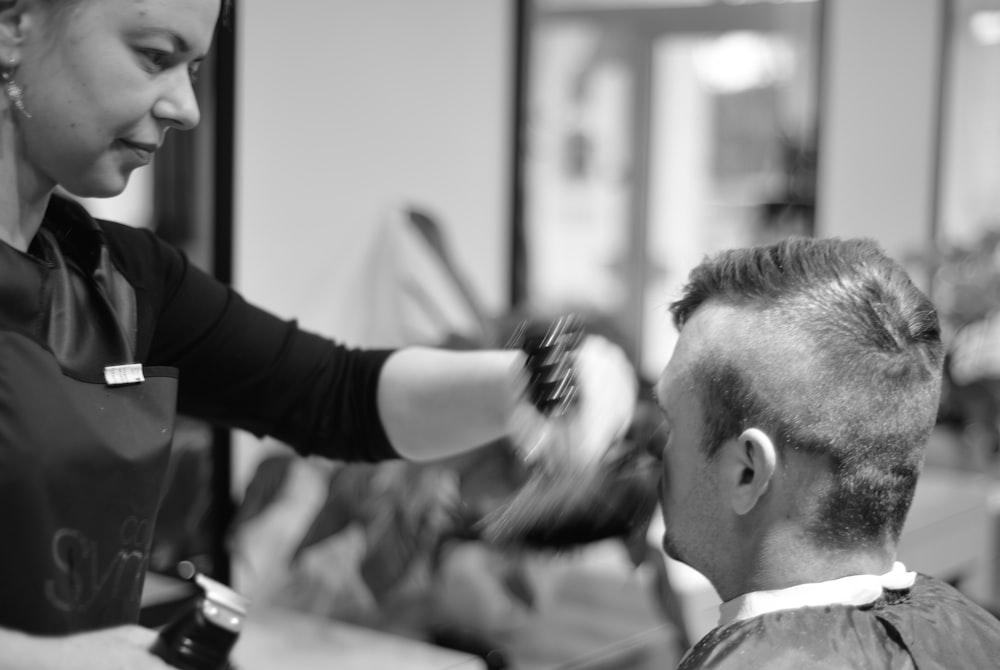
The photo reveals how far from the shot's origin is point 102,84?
109 cm

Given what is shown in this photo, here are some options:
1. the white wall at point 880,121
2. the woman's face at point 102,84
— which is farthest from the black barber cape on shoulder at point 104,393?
the white wall at point 880,121

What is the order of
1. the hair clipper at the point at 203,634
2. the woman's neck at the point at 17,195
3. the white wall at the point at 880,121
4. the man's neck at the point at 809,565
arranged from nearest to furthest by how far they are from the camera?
the hair clipper at the point at 203,634 < the woman's neck at the point at 17,195 < the man's neck at the point at 809,565 < the white wall at the point at 880,121

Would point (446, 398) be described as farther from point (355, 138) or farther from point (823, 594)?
point (355, 138)

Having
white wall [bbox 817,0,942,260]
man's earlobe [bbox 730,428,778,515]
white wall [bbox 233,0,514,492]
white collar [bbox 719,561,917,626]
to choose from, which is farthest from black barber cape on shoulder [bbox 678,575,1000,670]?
white wall [bbox 817,0,942,260]

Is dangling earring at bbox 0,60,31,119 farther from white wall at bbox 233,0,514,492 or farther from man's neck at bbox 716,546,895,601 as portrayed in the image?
white wall at bbox 233,0,514,492

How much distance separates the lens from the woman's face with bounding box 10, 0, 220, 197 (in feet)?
3.54

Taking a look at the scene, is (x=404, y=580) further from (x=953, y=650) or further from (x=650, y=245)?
(x=650, y=245)

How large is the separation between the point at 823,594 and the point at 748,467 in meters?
0.15

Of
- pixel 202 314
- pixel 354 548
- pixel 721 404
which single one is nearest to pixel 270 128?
pixel 354 548

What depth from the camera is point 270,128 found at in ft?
7.74

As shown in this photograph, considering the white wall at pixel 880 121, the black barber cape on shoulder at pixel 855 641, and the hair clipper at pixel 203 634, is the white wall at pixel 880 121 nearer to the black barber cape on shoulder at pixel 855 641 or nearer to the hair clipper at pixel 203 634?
the black barber cape on shoulder at pixel 855 641

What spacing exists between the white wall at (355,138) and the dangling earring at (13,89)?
1.19 meters

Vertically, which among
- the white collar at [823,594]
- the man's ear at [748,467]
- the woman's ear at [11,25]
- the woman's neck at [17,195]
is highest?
the woman's ear at [11,25]

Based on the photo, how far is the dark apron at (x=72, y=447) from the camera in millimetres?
1043
